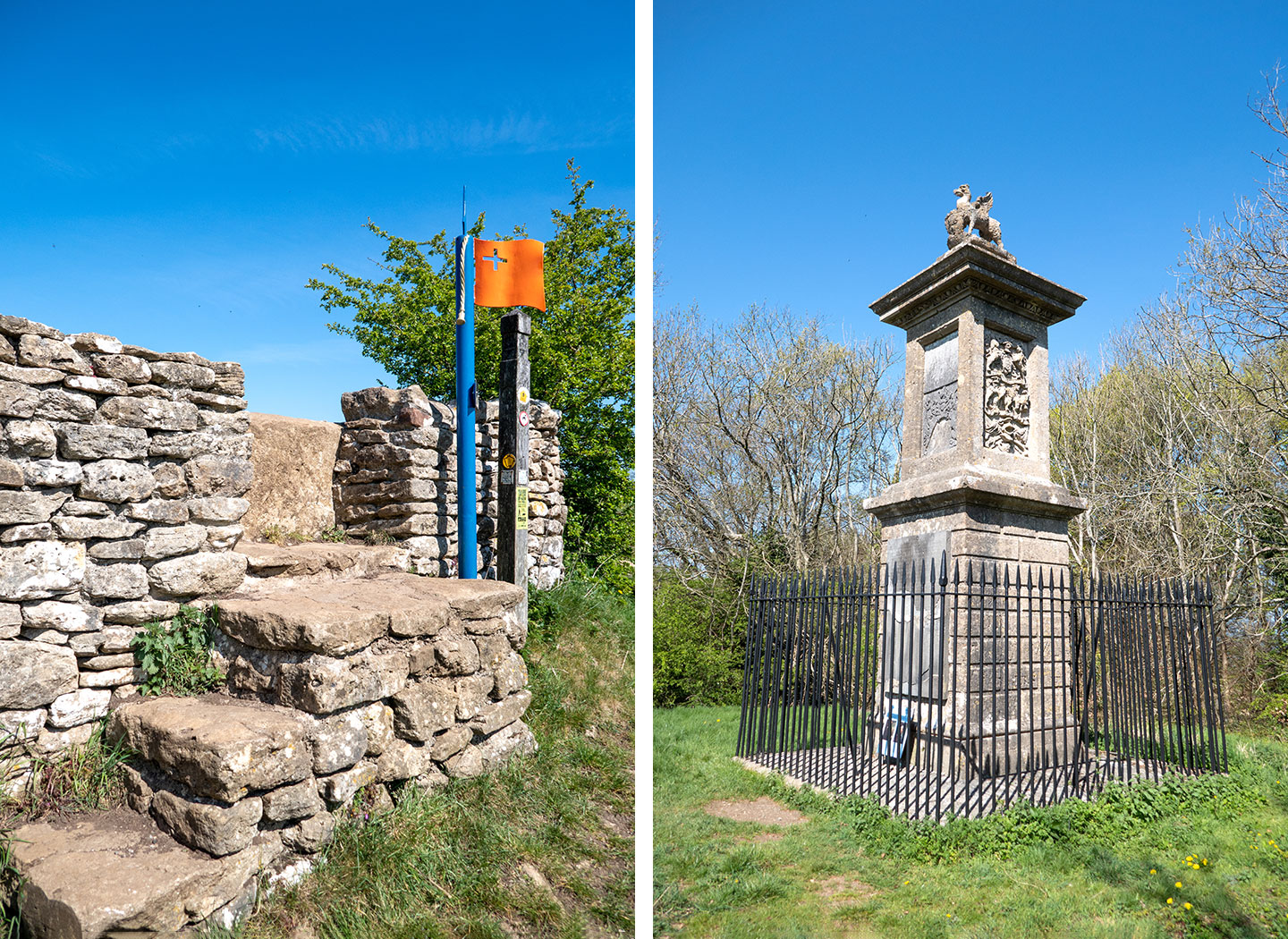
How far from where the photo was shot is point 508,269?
17.1 ft

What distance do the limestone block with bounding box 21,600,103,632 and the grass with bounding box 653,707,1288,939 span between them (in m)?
2.83

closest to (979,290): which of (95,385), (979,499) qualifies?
(979,499)

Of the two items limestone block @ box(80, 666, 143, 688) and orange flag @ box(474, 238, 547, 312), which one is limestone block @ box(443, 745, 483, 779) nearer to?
limestone block @ box(80, 666, 143, 688)

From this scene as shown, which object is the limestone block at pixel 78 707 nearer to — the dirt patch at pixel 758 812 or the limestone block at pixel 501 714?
the limestone block at pixel 501 714

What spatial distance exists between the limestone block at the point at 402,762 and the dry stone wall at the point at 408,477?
1.71 metres

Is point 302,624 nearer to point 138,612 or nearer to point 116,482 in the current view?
point 138,612

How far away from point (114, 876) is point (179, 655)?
3.66ft

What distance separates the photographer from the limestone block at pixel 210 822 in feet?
8.38

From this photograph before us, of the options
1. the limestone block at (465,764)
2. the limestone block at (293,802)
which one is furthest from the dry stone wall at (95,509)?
the limestone block at (465,764)

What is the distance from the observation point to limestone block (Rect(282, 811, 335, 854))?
2859 millimetres

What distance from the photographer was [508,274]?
17.1ft

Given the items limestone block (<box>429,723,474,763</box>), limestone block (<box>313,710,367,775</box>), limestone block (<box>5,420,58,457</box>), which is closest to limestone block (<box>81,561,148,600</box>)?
limestone block (<box>5,420,58,457</box>)

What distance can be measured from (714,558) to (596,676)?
734 cm

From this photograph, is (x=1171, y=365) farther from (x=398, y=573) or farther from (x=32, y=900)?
(x=32, y=900)
